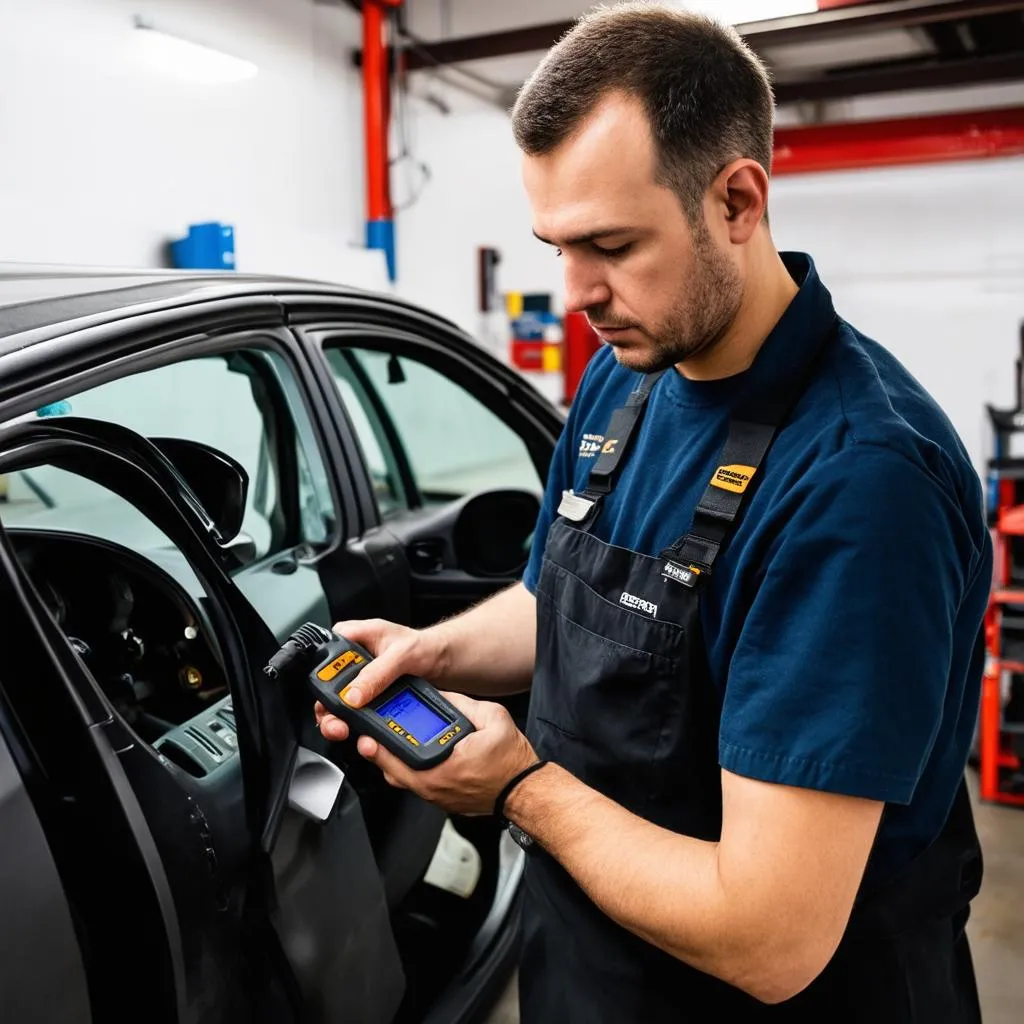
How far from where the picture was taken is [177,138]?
397 cm

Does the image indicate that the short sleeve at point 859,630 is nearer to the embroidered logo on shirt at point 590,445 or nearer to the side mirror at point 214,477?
the embroidered logo on shirt at point 590,445

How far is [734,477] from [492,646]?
544 mm

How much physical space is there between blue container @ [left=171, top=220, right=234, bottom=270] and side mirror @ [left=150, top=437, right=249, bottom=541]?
8.74 ft

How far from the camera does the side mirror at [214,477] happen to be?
1309 mm

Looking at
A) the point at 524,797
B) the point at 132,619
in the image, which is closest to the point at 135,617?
the point at 132,619

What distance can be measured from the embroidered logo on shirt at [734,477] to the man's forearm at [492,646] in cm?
48

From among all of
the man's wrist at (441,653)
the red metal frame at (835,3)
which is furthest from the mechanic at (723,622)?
the red metal frame at (835,3)

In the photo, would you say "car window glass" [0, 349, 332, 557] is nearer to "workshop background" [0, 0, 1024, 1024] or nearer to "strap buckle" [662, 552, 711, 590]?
"strap buckle" [662, 552, 711, 590]

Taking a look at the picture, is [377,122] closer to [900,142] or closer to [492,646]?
[900,142]

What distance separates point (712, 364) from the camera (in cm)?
109

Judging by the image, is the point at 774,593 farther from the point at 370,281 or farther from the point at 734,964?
the point at 370,281

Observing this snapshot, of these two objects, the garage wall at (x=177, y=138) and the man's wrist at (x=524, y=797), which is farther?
the garage wall at (x=177, y=138)

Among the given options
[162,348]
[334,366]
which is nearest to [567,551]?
[162,348]

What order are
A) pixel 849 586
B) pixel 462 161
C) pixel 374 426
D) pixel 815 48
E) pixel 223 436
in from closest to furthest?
1. pixel 849 586
2. pixel 223 436
3. pixel 374 426
4. pixel 815 48
5. pixel 462 161
